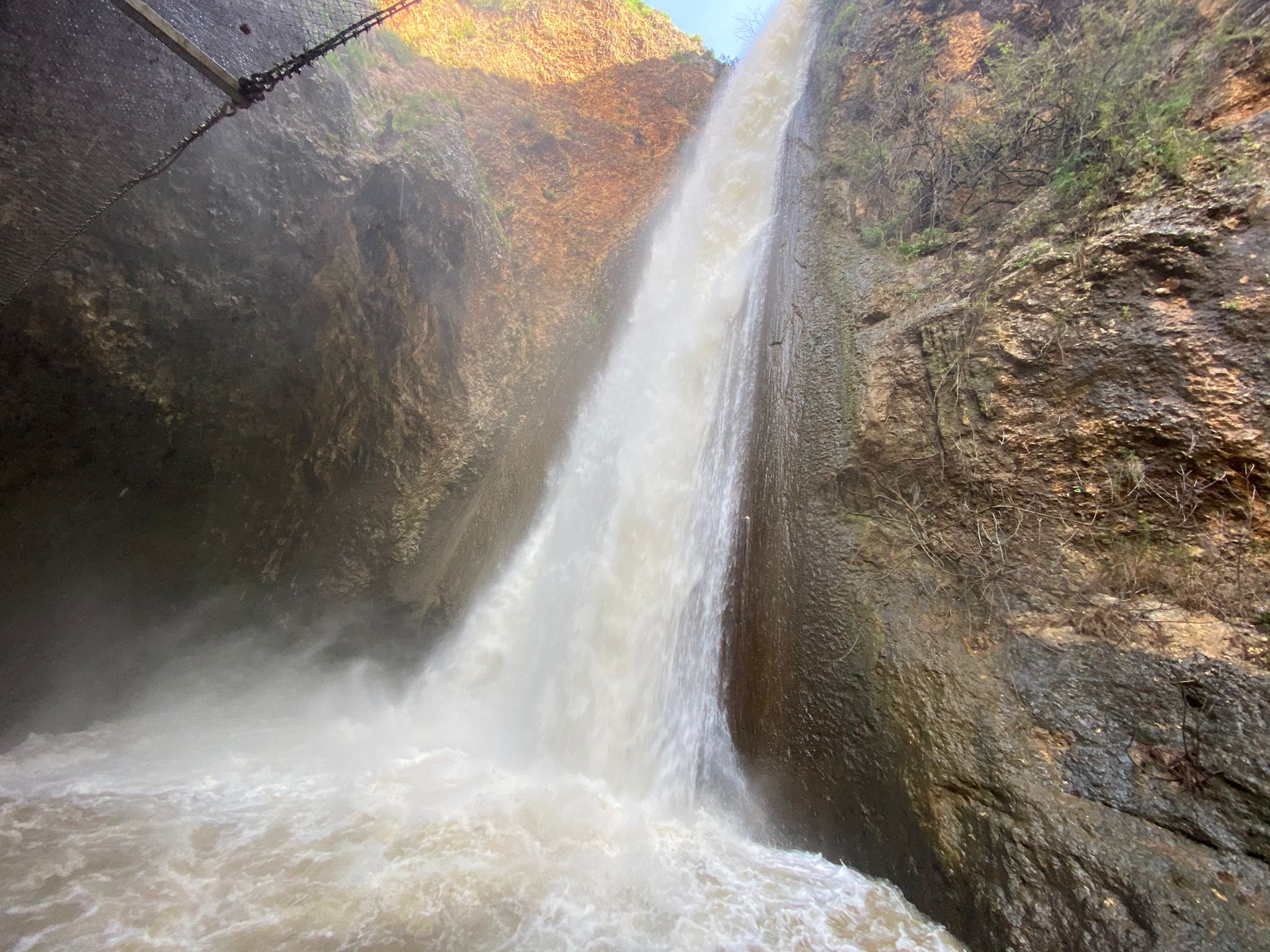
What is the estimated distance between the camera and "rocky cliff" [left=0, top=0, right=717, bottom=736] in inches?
238

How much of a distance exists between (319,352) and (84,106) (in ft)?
9.97

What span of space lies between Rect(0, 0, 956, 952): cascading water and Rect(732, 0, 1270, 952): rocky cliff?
0.68 metres

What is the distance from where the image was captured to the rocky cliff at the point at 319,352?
238 inches

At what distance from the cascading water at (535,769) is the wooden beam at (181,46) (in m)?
5.60

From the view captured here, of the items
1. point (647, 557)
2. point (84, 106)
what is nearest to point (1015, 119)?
point (647, 557)

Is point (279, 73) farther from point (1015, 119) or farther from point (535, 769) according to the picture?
point (1015, 119)

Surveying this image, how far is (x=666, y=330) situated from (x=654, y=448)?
240 centimetres

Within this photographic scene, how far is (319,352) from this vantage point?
752 cm

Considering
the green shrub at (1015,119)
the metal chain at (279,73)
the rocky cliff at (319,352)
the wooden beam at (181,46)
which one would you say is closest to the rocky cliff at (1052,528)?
the green shrub at (1015,119)

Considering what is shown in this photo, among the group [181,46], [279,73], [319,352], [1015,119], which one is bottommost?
[319,352]

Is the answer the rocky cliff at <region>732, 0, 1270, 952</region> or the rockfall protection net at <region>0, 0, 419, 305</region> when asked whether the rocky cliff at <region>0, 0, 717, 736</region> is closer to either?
the rockfall protection net at <region>0, 0, 419, 305</region>

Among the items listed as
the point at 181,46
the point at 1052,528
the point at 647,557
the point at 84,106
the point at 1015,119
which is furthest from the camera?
the point at 647,557

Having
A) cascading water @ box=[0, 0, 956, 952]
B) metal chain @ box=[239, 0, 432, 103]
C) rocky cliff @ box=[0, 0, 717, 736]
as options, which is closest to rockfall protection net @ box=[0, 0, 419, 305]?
metal chain @ box=[239, 0, 432, 103]

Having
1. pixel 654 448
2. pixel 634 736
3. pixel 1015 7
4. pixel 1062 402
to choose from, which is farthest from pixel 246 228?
pixel 1015 7
